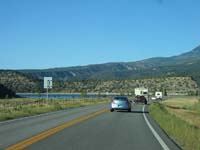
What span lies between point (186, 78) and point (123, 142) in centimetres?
18299

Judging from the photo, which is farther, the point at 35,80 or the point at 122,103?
the point at 35,80

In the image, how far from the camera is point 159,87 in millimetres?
189375

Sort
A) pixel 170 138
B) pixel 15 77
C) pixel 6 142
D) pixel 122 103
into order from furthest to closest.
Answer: pixel 15 77, pixel 122 103, pixel 170 138, pixel 6 142

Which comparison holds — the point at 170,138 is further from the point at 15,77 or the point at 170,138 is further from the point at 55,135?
the point at 15,77

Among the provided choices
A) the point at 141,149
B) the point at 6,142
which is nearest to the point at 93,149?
the point at 141,149

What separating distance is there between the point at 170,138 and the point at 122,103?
26.7 metres

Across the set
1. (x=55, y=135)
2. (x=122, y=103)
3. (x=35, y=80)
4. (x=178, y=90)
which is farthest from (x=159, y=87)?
(x=55, y=135)

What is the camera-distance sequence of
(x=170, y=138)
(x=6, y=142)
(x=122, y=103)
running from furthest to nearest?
1. (x=122, y=103)
2. (x=170, y=138)
3. (x=6, y=142)

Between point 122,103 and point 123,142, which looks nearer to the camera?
point 123,142

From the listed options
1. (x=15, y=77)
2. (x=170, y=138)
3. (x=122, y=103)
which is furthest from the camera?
(x=15, y=77)

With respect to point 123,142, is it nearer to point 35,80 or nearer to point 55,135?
point 55,135

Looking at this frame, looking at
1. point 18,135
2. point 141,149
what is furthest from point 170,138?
point 18,135

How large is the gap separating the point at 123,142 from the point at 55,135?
3.73 metres

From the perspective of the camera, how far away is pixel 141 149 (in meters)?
15.5
